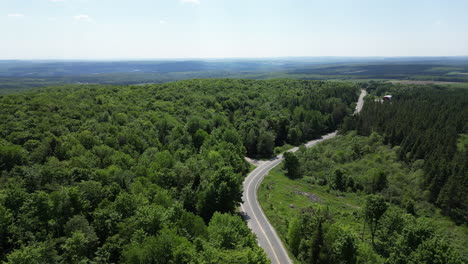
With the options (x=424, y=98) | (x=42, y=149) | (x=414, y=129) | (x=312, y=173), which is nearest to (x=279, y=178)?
(x=312, y=173)

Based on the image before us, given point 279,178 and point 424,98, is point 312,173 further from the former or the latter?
point 424,98

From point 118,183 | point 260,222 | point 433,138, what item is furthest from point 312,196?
point 118,183

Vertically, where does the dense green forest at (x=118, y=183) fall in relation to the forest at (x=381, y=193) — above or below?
above

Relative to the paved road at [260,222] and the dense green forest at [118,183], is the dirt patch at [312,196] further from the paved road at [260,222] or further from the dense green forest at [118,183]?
the dense green forest at [118,183]

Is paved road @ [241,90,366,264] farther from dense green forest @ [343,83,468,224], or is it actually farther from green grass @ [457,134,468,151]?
green grass @ [457,134,468,151]

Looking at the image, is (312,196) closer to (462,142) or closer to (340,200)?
(340,200)

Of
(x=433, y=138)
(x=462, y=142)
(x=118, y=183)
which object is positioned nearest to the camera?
(x=118, y=183)

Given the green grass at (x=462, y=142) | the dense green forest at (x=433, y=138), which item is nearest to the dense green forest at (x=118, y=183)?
the dense green forest at (x=433, y=138)
